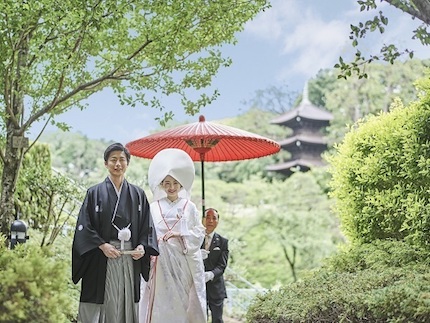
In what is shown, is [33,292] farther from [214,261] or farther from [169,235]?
[214,261]

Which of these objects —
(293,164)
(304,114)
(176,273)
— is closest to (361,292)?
(176,273)

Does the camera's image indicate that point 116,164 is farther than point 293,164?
No

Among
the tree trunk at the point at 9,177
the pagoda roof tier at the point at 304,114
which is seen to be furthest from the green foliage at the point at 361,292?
the pagoda roof tier at the point at 304,114

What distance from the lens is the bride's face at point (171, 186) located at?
5098 mm

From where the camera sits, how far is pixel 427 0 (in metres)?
3.89

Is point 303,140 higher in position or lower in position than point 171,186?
higher

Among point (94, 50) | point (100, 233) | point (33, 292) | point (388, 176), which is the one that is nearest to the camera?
point (33, 292)

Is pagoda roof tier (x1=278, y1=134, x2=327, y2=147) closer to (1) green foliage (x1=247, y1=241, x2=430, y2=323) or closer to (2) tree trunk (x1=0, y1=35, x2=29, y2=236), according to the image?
(2) tree trunk (x1=0, y1=35, x2=29, y2=236)

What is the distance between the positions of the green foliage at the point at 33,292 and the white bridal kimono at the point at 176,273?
2235 millimetres

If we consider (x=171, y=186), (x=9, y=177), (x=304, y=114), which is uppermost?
(x=304, y=114)

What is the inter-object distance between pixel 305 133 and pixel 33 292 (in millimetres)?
34894

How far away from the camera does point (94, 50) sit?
666cm

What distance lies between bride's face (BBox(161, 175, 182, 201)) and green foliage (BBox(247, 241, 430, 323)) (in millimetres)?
1065

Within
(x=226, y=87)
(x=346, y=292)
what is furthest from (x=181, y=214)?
(x=226, y=87)
